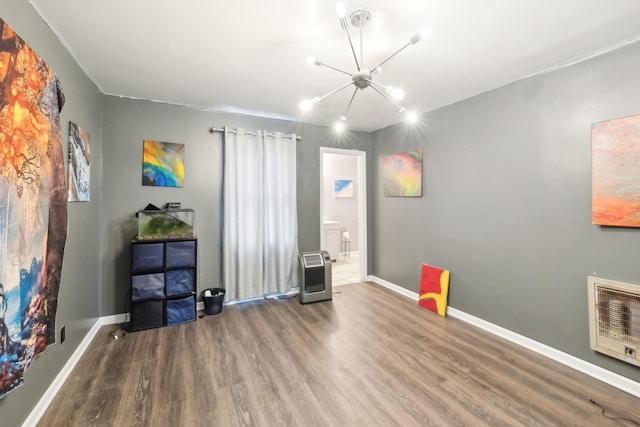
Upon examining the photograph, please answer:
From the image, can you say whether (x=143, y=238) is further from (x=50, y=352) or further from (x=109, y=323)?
(x=50, y=352)

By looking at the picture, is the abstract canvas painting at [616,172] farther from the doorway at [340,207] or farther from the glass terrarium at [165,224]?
the doorway at [340,207]

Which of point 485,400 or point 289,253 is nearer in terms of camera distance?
point 485,400

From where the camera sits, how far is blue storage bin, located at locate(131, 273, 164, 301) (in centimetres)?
288

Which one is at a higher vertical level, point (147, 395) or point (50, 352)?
point (50, 352)

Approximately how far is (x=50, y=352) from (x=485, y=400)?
2.93m

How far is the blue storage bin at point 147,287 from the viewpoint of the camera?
288 cm

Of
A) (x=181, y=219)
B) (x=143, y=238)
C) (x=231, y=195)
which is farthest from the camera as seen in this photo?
(x=231, y=195)

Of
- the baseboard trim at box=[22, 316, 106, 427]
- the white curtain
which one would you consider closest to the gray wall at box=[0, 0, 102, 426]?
the baseboard trim at box=[22, 316, 106, 427]

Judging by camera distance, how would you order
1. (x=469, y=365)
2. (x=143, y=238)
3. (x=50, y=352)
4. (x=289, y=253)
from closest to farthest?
1. (x=50, y=352)
2. (x=469, y=365)
3. (x=143, y=238)
4. (x=289, y=253)

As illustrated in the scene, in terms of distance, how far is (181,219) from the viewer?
3.28 metres

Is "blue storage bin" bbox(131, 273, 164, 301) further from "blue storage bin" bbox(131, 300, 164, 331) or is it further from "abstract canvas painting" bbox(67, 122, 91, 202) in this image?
"abstract canvas painting" bbox(67, 122, 91, 202)

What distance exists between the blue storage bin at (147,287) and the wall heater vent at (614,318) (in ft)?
12.7

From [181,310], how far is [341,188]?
15.3ft

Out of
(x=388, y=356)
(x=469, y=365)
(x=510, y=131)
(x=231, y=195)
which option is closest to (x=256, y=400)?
(x=388, y=356)
